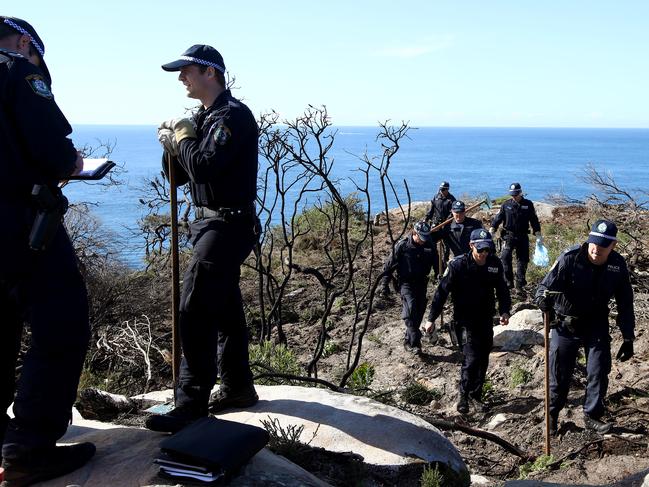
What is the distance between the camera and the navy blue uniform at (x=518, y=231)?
45.1 ft

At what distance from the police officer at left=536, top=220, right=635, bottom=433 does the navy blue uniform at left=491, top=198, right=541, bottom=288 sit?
6.56 metres

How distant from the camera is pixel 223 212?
13.6ft

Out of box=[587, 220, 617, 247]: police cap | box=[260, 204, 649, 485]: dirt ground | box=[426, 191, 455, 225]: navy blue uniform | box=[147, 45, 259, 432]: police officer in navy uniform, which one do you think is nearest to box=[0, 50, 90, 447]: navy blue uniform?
box=[147, 45, 259, 432]: police officer in navy uniform

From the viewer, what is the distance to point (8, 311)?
11.1 feet

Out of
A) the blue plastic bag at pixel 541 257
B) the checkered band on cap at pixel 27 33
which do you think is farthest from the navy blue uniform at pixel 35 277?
the blue plastic bag at pixel 541 257

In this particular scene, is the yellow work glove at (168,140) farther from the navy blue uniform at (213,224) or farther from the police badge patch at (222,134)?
the police badge patch at (222,134)

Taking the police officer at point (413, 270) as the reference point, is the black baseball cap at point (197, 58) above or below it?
above

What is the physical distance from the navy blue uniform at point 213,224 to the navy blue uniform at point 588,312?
3.74 meters

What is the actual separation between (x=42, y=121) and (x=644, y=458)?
5.03 metres

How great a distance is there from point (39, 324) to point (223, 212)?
1.20 metres

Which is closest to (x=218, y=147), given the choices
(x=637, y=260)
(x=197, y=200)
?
(x=197, y=200)

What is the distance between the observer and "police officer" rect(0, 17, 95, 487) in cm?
324

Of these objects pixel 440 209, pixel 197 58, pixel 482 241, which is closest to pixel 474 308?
pixel 482 241

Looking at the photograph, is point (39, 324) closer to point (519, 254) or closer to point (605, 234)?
point (605, 234)
